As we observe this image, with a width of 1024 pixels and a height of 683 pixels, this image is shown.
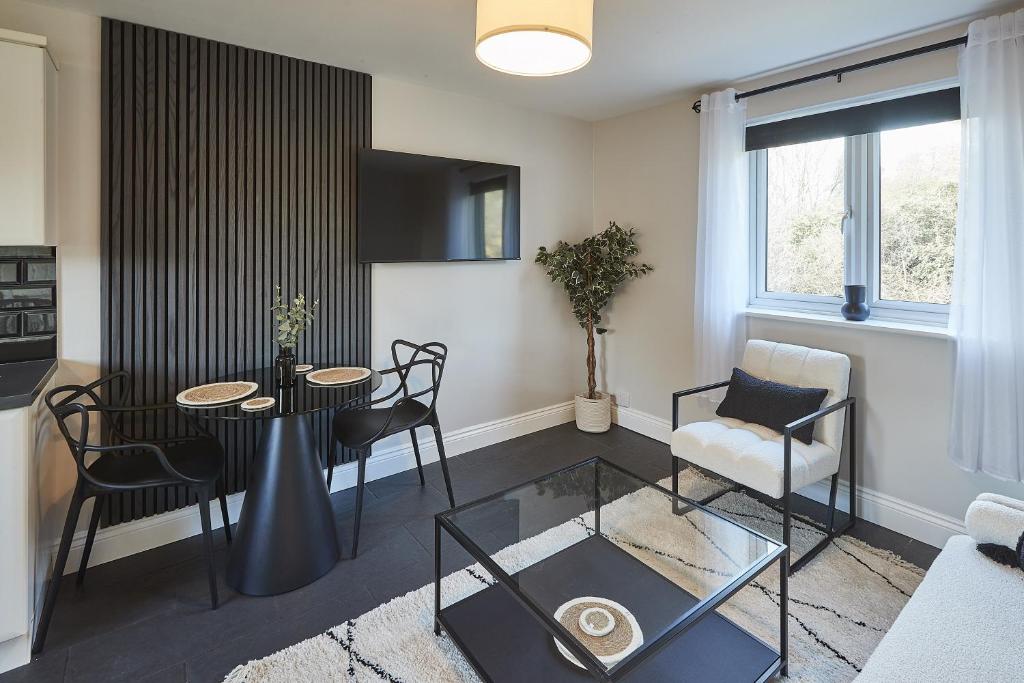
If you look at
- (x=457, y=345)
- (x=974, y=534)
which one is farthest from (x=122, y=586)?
(x=974, y=534)

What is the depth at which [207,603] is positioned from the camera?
211 centimetres

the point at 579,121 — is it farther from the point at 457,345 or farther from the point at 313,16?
the point at 313,16

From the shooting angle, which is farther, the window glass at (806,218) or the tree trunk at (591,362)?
the tree trunk at (591,362)

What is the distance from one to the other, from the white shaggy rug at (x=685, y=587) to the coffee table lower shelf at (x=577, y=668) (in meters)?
Answer: 0.11

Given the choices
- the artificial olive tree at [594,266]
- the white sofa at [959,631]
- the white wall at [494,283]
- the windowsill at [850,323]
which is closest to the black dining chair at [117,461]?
the white wall at [494,283]

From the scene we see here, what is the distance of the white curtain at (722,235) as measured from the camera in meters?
3.10

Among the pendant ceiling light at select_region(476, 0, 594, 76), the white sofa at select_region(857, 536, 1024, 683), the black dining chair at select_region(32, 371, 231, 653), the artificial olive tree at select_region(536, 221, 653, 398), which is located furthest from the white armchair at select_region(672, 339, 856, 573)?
the black dining chair at select_region(32, 371, 231, 653)

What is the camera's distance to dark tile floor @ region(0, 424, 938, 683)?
1.81 metres

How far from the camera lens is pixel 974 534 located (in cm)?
170

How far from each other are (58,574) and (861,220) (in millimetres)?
3910

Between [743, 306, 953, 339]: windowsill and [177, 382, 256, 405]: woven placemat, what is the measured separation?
274cm

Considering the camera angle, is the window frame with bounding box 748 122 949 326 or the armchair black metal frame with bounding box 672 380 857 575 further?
the window frame with bounding box 748 122 949 326

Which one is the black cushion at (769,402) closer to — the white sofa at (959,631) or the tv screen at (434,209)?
the white sofa at (959,631)

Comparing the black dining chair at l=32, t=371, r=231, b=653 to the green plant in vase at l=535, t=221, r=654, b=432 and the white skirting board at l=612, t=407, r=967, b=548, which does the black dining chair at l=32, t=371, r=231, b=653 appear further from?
the white skirting board at l=612, t=407, r=967, b=548
